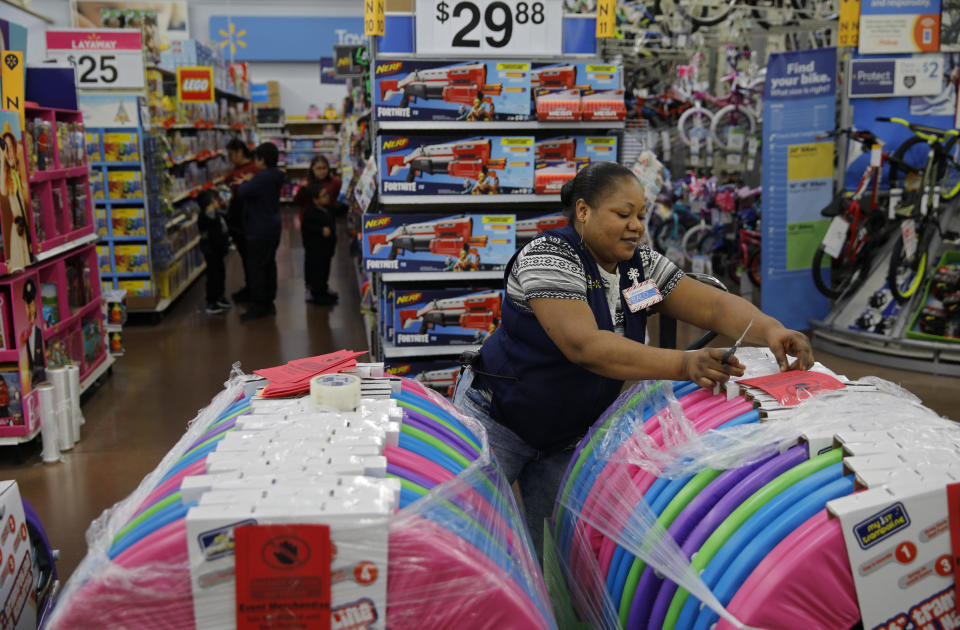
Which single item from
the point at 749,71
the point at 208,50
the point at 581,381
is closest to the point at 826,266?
the point at 749,71

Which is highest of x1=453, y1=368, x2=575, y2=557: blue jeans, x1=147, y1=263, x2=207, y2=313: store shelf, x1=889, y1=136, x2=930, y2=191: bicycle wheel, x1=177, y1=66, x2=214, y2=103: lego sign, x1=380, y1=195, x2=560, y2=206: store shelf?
x1=177, y1=66, x2=214, y2=103: lego sign

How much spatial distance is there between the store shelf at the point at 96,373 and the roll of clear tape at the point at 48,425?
3.31ft

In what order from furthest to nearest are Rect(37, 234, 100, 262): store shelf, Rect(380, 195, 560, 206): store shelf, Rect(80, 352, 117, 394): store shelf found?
Rect(80, 352, 117, 394): store shelf → Rect(37, 234, 100, 262): store shelf → Rect(380, 195, 560, 206): store shelf

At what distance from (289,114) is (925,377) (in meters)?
19.4

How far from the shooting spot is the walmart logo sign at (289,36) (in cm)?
2144

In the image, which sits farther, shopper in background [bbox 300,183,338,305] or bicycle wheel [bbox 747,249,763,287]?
shopper in background [bbox 300,183,338,305]

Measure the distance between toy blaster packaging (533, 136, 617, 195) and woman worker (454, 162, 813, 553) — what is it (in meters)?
2.56

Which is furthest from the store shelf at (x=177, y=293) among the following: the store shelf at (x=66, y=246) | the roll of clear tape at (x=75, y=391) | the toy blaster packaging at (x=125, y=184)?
the roll of clear tape at (x=75, y=391)

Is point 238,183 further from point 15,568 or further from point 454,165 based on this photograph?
point 15,568

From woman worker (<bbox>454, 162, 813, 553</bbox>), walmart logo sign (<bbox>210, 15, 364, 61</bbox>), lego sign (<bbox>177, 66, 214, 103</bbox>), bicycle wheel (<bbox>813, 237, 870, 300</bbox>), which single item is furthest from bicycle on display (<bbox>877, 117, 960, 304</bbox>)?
walmart logo sign (<bbox>210, 15, 364, 61</bbox>)

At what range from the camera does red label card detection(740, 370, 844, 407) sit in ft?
5.06

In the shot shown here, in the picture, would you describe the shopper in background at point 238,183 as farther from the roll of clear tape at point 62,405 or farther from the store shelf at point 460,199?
the store shelf at point 460,199

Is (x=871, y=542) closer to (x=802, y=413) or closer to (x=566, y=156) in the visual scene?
(x=802, y=413)

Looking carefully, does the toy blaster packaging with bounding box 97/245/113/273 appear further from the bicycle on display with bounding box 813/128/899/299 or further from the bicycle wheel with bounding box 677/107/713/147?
the bicycle wheel with bounding box 677/107/713/147
